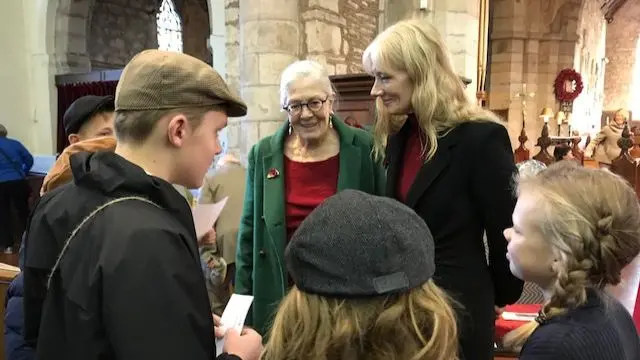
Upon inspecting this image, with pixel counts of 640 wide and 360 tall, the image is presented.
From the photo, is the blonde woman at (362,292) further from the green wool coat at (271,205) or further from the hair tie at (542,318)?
the green wool coat at (271,205)

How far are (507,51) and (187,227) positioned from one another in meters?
11.2

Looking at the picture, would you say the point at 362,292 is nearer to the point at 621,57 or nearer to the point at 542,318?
the point at 542,318

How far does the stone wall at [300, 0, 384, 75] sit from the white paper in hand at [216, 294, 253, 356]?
3.36 meters

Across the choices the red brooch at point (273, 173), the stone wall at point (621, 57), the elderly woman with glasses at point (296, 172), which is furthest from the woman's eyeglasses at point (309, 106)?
the stone wall at point (621, 57)

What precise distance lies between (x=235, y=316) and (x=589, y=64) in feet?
45.8

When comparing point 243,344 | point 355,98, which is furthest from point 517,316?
point 355,98

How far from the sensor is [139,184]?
3.40 ft

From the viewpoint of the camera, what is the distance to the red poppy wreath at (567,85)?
11.3m

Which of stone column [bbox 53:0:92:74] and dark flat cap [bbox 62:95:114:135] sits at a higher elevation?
stone column [bbox 53:0:92:74]

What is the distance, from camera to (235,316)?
143 centimetres

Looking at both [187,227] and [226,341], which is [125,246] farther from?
[226,341]

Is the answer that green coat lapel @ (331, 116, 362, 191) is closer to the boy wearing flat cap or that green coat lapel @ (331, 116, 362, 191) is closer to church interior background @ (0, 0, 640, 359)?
church interior background @ (0, 0, 640, 359)

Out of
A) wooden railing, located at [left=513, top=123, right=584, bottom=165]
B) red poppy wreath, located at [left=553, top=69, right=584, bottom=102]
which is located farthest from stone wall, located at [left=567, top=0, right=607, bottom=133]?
wooden railing, located at [left=513, top=123, right=584, bottom=165]

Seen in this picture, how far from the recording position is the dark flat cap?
200 cm
